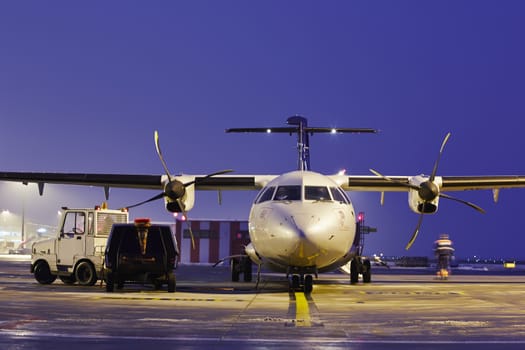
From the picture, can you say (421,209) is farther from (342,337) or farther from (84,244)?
(342,337)

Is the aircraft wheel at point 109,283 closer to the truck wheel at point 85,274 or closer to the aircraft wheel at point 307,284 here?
the truck wheel at point 85,274

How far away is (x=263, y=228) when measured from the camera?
16.8m

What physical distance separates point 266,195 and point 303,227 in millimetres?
Result: 2514

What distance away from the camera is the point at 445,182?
23.9 m

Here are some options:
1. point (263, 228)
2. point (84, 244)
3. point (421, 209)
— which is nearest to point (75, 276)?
point (84, 244)

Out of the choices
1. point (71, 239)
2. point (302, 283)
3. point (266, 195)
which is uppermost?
point (266, 195)

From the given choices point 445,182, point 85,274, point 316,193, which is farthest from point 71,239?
point 445,182

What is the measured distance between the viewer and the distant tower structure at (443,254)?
2787 cm

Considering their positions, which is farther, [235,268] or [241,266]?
[235,268]

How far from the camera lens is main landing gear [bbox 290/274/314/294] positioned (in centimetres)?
1709

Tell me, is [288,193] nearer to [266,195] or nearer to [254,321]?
[266,195]

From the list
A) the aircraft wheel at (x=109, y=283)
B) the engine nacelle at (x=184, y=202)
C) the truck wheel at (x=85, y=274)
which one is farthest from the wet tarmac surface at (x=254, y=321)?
the engine nacelle at (x=184, y=202)

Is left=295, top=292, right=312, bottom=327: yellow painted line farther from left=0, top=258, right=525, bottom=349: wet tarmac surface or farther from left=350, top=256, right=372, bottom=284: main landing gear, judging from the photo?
left=350, top=256, right=372, bottom=284: main landing gear

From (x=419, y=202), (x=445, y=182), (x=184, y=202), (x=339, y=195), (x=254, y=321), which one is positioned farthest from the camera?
(x=445, y=182)
